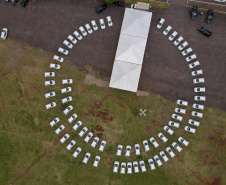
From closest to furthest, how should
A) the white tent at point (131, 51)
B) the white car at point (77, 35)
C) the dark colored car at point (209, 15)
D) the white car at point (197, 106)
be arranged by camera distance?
the white tent at point (131, 51) < the dark colored car at point (209, 15) < the white car at point (197, 106) < the white car at point (77, 35)

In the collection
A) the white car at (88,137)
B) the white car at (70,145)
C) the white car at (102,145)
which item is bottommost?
the white car at (70,145)

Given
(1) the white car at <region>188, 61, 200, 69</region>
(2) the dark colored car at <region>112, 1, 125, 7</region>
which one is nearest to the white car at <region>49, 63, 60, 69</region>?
(2) the dark colored car at <region>112, 1, 125, 7</region>

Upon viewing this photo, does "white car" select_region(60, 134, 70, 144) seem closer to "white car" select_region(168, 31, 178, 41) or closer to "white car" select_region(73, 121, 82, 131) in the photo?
"white car" select_region(73, 121, 82, 131)

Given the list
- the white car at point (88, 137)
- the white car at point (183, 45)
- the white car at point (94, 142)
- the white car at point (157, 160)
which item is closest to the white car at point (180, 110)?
the white car at point (157, 160)

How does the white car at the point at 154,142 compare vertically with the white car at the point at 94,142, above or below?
above

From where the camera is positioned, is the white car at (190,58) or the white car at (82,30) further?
the white car at (82,30)

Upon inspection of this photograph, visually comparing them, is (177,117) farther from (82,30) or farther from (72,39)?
(72,39)

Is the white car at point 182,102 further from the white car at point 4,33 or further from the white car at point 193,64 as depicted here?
the white car at point 4,33
